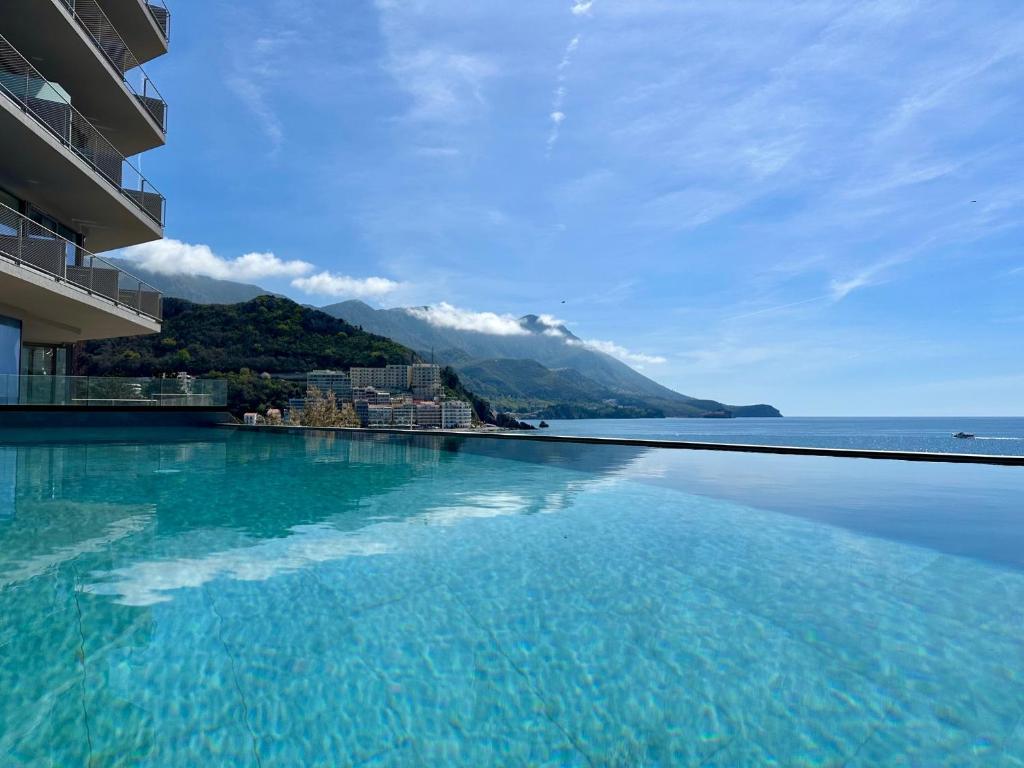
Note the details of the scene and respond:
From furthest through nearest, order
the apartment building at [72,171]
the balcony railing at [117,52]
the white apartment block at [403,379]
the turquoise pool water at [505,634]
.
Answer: the white apartment block at [403,379], the balcony railing at [117,52], the apartment building at [72,171], the turquoise pool water at [505,634]

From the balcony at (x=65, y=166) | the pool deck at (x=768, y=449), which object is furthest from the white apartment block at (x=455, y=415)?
the balcony at (x=65, y=166)

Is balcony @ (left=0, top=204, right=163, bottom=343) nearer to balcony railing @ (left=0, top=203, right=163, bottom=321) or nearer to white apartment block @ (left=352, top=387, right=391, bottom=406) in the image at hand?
balcony railing @ (left=0, top=203, right=163, bottom=321)

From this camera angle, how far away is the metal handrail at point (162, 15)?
17.3 metres

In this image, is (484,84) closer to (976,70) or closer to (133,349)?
(976,70)

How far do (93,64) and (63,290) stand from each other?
553cm

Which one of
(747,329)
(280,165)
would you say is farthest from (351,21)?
(747,329)

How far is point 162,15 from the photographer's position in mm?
17703

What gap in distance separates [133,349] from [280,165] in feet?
69.4

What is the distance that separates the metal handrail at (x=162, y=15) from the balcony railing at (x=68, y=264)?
769 centimetres

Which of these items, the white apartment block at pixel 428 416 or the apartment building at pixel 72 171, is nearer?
the apartment building at pixel 72 171

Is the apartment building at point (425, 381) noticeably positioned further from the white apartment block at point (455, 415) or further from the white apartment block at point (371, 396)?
the white apartment block at point (455, 415)

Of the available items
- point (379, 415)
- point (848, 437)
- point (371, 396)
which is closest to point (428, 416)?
point (379, 415)

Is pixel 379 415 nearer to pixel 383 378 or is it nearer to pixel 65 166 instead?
pixel 383 378

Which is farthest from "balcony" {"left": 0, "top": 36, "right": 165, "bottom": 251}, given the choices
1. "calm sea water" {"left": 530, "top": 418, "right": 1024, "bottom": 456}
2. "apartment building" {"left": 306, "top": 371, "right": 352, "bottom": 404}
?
"apartment building" {"left": 306, "top": 371, "right": 352, "bottom": 404}
